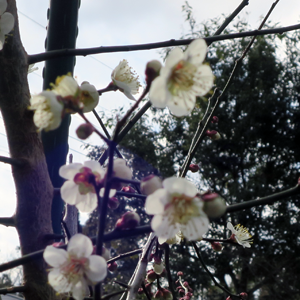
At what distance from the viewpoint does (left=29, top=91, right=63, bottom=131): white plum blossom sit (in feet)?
1.24

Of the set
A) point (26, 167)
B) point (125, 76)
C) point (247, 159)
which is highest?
point (247, 159)

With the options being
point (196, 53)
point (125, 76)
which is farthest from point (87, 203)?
point (125, 76)

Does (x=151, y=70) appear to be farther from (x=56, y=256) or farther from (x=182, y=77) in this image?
(x=56, y=256)

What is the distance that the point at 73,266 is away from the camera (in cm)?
38

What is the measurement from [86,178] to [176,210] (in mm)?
117

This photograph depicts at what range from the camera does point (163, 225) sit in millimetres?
349

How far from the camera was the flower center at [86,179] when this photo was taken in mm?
397

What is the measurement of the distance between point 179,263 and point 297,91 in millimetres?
4609

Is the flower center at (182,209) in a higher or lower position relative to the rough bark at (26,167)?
lower

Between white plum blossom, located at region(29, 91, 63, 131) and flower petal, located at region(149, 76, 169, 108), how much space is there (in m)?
0.11

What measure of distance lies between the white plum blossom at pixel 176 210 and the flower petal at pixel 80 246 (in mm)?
78

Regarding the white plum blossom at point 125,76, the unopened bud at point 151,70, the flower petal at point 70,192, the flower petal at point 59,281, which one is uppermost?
the white plum blossom at point 125,76

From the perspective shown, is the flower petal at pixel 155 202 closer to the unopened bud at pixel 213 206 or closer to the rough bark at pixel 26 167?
the unopened bud at pixel 213 206

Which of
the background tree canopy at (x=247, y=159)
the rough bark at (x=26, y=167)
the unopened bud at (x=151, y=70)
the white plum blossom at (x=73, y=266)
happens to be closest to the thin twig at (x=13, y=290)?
the rough bark at (x=26, y=167)
